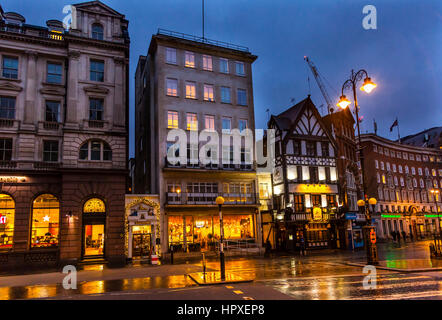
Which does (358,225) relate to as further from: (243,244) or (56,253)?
(56,253)

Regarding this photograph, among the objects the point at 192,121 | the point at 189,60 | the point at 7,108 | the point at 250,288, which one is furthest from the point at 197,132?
the point at 250,288

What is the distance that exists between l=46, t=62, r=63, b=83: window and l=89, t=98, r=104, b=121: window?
3535 mm

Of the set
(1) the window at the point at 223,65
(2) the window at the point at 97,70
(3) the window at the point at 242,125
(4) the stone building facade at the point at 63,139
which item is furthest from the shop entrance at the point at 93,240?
(1) the window at the point at 223,65

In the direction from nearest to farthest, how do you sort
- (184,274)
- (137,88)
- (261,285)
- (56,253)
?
(261,285) → (184,274) → (56,253) → (137,88)

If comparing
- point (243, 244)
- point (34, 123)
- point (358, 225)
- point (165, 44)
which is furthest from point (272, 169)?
point (34, 123)

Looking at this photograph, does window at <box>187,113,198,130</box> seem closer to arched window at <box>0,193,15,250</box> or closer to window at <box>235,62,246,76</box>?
window at <box>235,62,246,76</box>

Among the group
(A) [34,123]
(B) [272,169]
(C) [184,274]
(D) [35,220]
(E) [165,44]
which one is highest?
(E) [165,44]

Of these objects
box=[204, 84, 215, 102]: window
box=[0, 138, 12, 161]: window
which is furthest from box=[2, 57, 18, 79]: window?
box=[204, 84, 215, 102]: window

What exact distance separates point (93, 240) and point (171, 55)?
1974 cm

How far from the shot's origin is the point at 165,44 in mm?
33906

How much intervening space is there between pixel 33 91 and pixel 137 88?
1828 centimetres

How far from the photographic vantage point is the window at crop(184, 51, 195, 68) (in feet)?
114

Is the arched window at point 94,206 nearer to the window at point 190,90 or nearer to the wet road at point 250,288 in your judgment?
the wet road at point 250,288

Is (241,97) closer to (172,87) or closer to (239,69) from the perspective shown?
(239,69)
